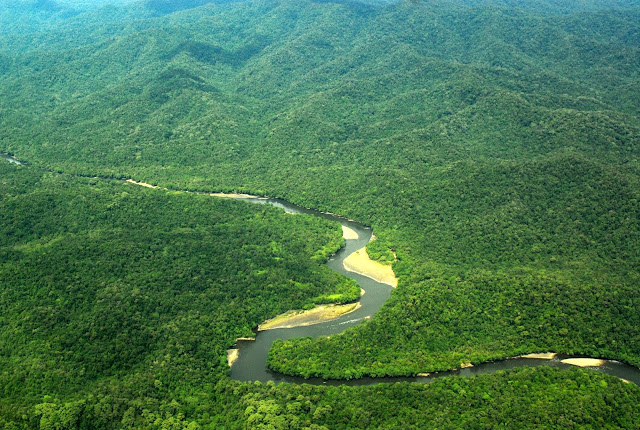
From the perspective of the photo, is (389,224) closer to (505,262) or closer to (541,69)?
(505,262)

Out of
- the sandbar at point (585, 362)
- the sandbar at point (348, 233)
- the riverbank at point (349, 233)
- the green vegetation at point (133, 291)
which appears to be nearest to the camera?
the green vegetation at point (133, 291)

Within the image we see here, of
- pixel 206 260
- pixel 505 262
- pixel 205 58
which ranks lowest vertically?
pixel 505 262

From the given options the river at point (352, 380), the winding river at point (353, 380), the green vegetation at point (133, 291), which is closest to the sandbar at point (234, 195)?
the green vegetation at point (133, 291)

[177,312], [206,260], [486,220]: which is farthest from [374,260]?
[177,312]

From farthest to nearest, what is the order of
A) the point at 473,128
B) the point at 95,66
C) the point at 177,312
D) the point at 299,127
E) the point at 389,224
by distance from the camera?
the point at 95,66
the point at 299,127
the point at 473,128
the point at 389,224
the point at 177,312

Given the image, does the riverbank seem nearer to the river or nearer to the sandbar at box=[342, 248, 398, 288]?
the sandbar at box=[342, 248, 398, 288]

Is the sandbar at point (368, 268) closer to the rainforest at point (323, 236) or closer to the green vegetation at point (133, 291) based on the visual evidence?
the rainforest at point (323, 236)
